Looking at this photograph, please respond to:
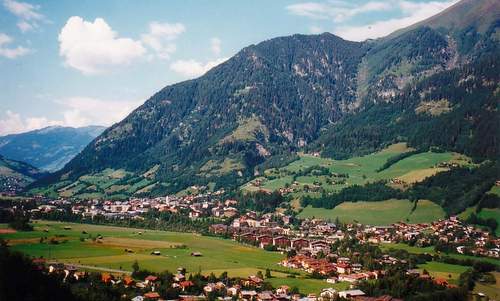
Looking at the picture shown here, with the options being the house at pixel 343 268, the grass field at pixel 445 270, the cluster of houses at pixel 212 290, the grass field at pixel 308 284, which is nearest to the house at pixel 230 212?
the house at pixel 343 268

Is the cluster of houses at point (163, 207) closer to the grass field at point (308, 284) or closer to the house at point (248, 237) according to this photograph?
the house at point (248, 237)

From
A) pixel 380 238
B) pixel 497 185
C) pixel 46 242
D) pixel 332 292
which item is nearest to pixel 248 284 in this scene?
pixel 332 292

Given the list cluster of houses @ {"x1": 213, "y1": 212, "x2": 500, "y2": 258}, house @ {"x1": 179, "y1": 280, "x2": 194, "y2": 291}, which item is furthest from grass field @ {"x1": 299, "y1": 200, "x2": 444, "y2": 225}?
house @ {"x1": 179, "y1": 280, "x2": 194, "y2": 291}

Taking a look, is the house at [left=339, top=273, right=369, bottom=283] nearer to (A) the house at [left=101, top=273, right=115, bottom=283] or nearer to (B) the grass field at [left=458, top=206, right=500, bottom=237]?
(A) the house at [left=101, top=273, right=115, bottom=283]

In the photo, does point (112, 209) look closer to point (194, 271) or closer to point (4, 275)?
point (194, 271)

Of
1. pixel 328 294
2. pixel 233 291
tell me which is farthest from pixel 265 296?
pixel 328 294

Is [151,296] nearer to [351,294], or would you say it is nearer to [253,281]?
[253,281]

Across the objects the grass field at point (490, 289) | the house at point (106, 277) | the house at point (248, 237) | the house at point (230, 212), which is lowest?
the grass field at point (490, 289)
